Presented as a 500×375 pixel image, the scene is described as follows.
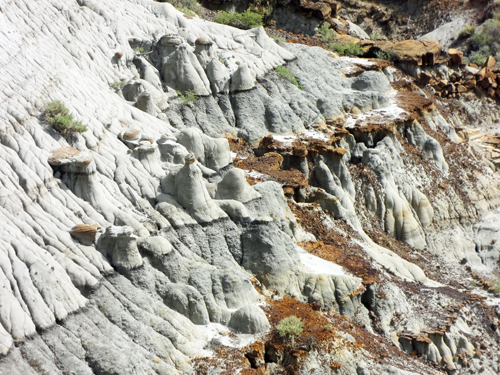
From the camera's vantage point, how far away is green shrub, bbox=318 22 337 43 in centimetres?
4003

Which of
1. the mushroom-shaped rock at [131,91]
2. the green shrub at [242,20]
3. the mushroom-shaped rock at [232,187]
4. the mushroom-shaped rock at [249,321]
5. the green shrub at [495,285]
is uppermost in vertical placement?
the green shrub at [242,20]

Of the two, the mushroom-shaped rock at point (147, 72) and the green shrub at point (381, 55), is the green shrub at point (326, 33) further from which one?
the mushroom-shaped rock at point (147, 72)

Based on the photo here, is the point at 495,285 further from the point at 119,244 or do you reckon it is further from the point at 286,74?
the point at 119,244

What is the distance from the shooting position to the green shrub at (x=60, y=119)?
16.7m

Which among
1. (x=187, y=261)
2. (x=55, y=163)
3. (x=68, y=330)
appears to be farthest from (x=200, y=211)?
(x=68, y=330)

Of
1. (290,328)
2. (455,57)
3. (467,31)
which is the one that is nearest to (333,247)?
(290,328)

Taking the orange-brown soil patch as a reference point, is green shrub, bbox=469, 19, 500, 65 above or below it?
above

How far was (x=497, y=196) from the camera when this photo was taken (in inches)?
1328

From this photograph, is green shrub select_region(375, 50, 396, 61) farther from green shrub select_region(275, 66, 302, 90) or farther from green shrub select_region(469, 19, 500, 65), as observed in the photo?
green shrub select_region(469, 19, 500, 65)

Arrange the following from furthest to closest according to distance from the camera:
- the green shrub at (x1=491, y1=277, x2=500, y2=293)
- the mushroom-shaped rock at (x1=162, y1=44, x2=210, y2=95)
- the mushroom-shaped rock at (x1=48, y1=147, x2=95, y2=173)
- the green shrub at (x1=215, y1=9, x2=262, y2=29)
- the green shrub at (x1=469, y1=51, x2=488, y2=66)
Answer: the green shrub at (x1=469, y1=51, x2=488, y2=66)
the green shrub at (x1=215, y1=9, x2=262, y2=29)
the green shrub at (x1=491, y1=277, x2=500, y2=293)
the mushroom-shaped rock at (x1=162, y1=44, x2=210, y2=95)
the mushroom-shaped rock at (x1=48, y1=147, x2=95, y2=173)

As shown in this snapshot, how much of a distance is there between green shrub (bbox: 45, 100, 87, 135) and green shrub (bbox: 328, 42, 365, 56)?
24.3 meters

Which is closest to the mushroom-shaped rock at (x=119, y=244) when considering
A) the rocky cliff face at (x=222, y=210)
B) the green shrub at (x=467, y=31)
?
the rocky cliff face at (x=222, y=210)

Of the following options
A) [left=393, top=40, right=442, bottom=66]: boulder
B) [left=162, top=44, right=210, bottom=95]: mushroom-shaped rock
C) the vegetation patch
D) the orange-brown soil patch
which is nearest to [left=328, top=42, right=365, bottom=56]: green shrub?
[left=393, top=40, right=442, bottom=66]: boulder

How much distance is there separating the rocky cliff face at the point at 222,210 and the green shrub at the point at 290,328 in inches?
10.0
